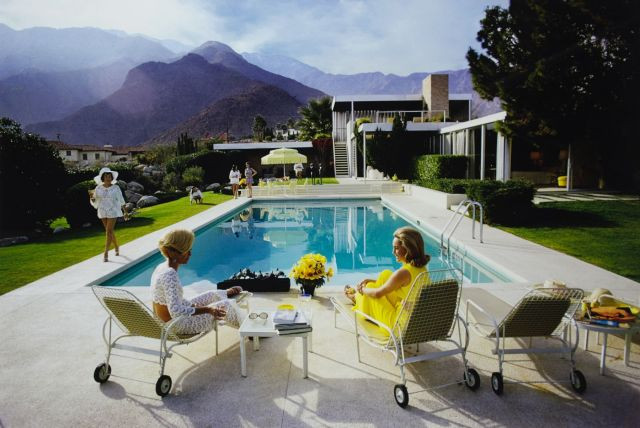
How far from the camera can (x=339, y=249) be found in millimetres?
10516

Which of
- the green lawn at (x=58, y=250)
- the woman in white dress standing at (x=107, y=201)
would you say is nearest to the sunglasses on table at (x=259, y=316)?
the green lawn at (x=58, y=250)

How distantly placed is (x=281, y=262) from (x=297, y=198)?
1052cm

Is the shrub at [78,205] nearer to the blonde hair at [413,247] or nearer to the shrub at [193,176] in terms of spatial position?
the blonde hair at [413,247]

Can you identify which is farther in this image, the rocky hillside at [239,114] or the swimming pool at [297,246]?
the rocky hillside at [239,114]

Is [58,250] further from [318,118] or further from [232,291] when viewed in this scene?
[318,118]

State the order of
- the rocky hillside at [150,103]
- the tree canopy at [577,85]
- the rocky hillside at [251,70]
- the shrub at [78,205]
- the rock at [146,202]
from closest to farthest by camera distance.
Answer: the shrub at [78,205] → the tree canopy at [577,85] → the rock at [146,202] → the rocky hillside at [150,103] → the rocky hillside at [251,70]

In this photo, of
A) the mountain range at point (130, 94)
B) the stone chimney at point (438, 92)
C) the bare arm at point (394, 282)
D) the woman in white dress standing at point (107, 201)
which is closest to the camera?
the bare arm at point (394, 282)

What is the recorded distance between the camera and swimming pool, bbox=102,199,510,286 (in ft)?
26.5

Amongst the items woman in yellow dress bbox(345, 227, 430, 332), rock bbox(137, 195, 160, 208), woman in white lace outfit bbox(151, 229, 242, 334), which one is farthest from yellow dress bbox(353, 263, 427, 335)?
rock bbox(137, 195, 160, 208)

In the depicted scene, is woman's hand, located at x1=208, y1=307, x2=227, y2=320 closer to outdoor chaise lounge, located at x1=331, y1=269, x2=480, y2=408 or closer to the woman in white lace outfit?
the woman in white lace outfit

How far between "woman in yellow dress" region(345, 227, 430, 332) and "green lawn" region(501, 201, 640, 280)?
4.50 metres

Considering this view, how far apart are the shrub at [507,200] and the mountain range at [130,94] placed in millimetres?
70553

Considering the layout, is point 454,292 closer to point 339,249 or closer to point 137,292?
point 137,292

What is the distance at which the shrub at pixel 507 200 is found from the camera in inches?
411
